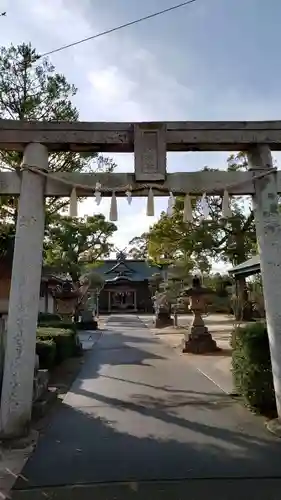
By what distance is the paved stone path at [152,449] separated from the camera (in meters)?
3.84

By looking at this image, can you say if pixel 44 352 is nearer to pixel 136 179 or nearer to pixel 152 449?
pixel 152 449

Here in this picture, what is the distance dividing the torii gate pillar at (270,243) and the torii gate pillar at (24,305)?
2.82 metres

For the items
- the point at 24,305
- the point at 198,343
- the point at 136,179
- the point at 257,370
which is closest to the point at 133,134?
the point at 136,179

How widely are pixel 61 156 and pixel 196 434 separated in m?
6.53

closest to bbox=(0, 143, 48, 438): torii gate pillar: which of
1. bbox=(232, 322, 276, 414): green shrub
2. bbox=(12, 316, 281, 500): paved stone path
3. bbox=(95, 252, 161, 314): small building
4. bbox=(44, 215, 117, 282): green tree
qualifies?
bbox=(12, 316, 281, 500): paved stone path

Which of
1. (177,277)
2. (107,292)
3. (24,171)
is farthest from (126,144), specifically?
(107,292)

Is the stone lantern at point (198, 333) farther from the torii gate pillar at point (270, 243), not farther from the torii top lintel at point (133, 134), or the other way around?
the torii top lintel at point (133, 134)

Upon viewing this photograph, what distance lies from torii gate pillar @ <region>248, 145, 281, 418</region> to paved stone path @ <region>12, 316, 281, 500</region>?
108 cm

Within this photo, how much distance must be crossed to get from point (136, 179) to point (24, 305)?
6.93 feet

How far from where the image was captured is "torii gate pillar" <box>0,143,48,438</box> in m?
5.25

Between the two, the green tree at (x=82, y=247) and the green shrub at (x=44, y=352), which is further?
the green tree at (x=82, y=247)

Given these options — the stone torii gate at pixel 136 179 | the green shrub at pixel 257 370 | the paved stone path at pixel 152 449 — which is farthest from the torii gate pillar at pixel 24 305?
the green shrub at pixel 257 370

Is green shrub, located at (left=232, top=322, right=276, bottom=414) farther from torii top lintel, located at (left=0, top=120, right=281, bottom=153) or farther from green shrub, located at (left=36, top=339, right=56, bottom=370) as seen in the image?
green shrub, located at (left=36, top=339, right=56, bottom=370)

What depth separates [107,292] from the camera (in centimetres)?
4906
